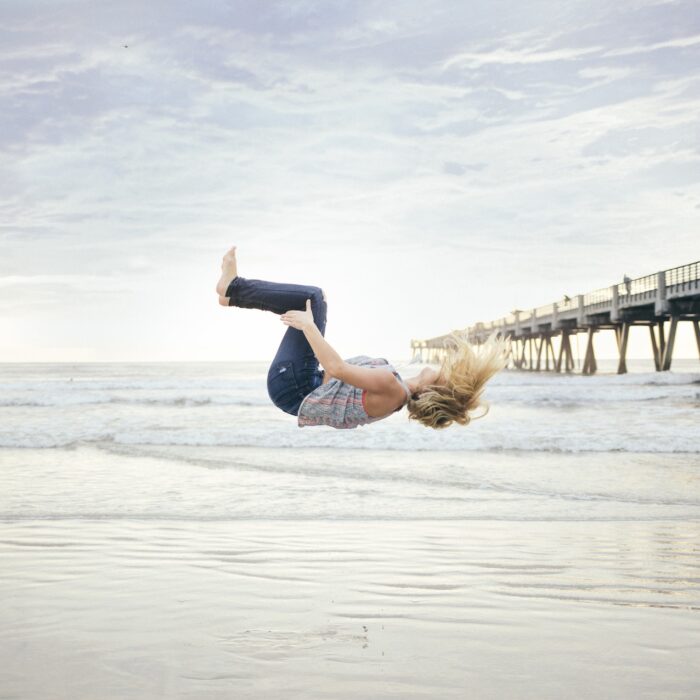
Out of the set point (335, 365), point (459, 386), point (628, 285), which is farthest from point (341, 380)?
point (628, 285)

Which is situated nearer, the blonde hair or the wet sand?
the wet sand

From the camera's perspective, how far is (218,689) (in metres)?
3.13

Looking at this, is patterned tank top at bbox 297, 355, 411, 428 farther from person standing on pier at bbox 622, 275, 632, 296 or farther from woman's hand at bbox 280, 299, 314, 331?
person standing on pier at bbox 622, 275, 632, 296

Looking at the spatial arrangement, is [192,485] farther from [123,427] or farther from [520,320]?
[520,320]

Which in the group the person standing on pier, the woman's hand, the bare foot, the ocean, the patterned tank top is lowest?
the ocean

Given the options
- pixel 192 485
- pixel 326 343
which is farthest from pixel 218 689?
pixel 192 485

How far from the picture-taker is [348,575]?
194 inches

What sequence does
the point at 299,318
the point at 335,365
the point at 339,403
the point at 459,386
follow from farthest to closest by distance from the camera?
the point at 459,386 → the point at 339,403 → the point at 299,318 → the point at 335,365

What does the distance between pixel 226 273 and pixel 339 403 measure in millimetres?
896

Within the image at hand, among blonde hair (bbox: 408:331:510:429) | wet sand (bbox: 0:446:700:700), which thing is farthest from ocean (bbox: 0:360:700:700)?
blonde hair (bbox: 408:331:510:429)

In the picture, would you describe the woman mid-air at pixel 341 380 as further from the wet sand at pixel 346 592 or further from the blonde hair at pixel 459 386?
the wet sand at pixel 346 592

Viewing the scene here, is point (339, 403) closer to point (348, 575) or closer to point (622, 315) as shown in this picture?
point (348, 575)

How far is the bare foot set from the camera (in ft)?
13.4

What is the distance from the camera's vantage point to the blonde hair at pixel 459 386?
13.7 ft
